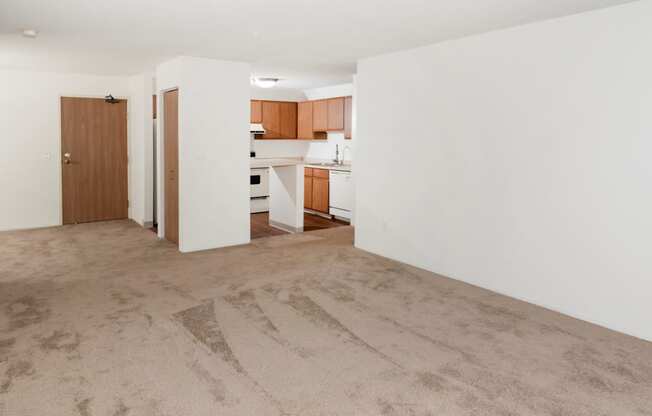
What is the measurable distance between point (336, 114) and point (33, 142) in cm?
445

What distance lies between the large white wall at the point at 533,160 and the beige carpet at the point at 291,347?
294 millimetres

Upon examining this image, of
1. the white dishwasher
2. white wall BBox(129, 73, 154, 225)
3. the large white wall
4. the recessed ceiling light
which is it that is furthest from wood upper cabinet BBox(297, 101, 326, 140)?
the recessed ceiling light

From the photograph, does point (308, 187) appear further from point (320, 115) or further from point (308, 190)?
point (320, 115)

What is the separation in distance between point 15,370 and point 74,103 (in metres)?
5.32

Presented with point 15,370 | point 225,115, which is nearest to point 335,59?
point 225,115

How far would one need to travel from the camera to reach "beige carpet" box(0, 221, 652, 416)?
2.59 m

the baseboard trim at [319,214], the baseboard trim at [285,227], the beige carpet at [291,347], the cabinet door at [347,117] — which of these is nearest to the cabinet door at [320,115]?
the cabinet door at [347,117]

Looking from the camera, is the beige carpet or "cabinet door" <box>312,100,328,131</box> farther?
"cabinet door" <box>312,100,328,131</box>

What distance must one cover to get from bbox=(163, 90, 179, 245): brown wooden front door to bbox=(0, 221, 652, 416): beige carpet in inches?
39.8

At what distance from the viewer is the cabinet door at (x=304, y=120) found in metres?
8.99

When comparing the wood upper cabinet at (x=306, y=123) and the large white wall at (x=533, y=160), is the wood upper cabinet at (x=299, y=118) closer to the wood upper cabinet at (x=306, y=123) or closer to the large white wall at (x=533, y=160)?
the wood upper cabinet at (x=306, y=123)

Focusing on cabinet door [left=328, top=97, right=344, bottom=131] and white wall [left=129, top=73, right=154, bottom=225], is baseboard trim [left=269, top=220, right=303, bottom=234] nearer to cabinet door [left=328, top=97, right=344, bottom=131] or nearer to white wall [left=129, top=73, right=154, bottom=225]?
white wall [left=129, top=73, right=154, bottom=225]

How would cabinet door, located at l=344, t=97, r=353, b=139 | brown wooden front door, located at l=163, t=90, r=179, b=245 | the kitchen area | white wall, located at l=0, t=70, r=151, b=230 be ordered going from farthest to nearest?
cabinet door, located at l=344, t=97, r=353, b=139 < the kitchen area < white wall, located at l=0, t=70, r=151, b=230 < brown wooden front door, located at l=163, t=90, r=179, b=245

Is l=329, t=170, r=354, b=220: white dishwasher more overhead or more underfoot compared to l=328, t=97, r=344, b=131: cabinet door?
more underfoot
